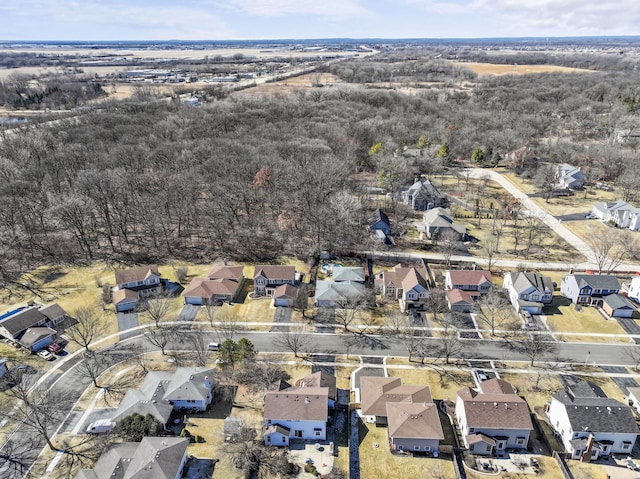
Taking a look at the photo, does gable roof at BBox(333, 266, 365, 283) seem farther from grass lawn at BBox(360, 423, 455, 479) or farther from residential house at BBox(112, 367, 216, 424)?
grass lawn at BBox(360, 423, 455, 479)

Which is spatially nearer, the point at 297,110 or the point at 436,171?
the point at 436,171

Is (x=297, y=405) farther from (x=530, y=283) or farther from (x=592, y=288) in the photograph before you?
(x=592, y=288)

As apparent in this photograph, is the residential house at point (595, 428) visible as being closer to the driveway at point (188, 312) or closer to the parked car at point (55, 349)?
the driveway at point (188, 312)

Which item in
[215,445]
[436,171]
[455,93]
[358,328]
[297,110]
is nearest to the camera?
[215,445]

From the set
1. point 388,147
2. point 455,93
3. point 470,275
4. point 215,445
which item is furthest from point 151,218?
point 455,93

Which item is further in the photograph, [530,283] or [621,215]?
[621,215]

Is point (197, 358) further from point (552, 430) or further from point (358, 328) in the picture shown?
point (552, 430)

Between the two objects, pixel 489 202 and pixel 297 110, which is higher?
pixel 297 110

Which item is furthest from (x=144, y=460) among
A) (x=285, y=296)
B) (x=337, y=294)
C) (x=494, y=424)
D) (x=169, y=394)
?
(x=337, y=294)
